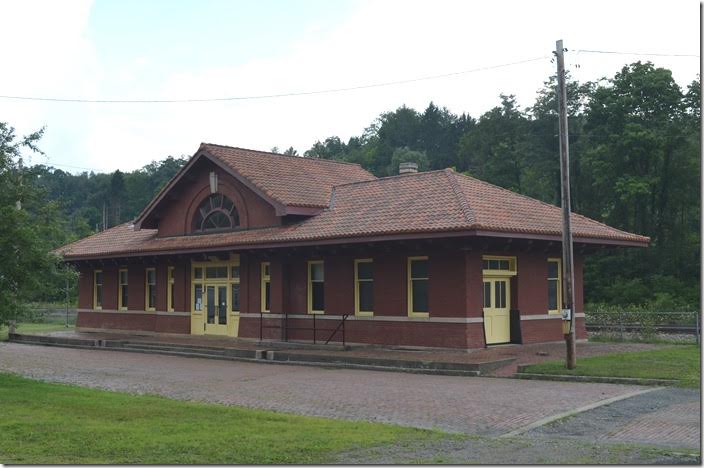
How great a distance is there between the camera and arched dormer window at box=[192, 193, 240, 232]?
2993 cm

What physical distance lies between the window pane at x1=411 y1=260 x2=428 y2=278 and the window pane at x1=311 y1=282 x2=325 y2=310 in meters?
3.70

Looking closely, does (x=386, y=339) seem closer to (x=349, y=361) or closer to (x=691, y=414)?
(x=349, y=361)

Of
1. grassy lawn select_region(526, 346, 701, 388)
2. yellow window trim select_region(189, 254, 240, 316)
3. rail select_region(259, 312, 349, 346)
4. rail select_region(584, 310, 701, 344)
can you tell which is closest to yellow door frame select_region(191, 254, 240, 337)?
yellow window trim select_region(189, 254, 240, 316)

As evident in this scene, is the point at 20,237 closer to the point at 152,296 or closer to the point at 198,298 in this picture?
the point at 198,298

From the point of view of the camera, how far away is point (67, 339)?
3039cm

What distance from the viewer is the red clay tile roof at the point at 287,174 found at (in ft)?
91.9

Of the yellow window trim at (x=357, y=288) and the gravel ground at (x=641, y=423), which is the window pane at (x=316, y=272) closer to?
the yellow window trim at (x=357, y=288)

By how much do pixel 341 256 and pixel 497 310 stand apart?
5.03m

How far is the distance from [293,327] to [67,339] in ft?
30.3

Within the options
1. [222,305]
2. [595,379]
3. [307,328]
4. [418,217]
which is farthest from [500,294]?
[222,305]

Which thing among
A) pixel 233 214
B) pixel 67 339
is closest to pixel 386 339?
pixel 233 214

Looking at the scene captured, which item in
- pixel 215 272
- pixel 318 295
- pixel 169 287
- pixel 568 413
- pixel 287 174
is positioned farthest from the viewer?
pixel 169 287

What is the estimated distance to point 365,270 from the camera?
25109 mm

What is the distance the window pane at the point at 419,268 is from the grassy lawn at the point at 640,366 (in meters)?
5.38
